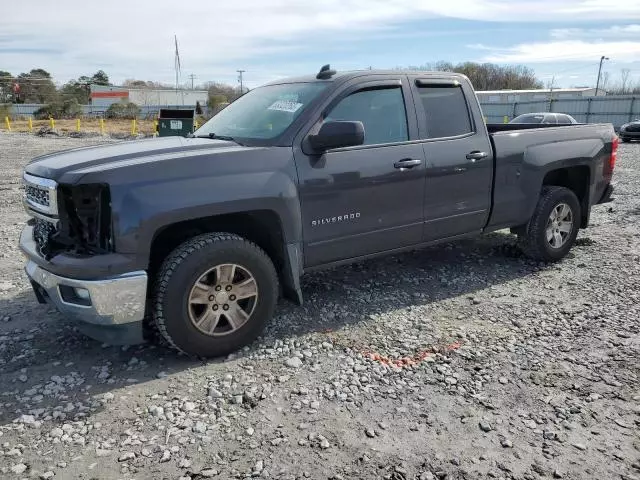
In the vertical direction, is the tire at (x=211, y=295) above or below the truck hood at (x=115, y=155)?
below

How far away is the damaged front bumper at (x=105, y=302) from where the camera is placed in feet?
11.2

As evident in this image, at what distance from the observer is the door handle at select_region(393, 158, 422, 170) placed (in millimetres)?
4531

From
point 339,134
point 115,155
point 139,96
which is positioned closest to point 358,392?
point 339,134

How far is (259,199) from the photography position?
3.82 metres

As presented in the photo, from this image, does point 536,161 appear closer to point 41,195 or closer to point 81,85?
Result: point 41,195

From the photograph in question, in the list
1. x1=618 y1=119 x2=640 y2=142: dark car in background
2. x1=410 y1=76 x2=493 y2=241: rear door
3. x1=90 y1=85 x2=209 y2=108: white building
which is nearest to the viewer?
x1=410 y1=76 x2=493 y2=241: rear door

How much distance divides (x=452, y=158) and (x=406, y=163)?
563mm

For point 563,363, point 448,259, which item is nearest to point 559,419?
point 563,363

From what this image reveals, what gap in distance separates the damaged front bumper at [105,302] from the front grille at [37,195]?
0.43 metres

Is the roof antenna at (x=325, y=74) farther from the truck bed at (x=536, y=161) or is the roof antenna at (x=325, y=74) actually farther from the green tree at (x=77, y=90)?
the green tree at (x=77, y=90)

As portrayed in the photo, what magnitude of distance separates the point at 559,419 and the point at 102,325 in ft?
9.21

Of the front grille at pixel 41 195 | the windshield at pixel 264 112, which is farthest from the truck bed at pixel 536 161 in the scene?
the front grille at pixel 41 195

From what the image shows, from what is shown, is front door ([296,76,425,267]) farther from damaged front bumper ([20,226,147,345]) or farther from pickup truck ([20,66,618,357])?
damaged front bumper ([20,226,147,345])

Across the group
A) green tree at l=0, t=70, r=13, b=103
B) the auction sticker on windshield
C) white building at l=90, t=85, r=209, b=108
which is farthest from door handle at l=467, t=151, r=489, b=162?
green tree at l=0, t=70, r=13, b=103
